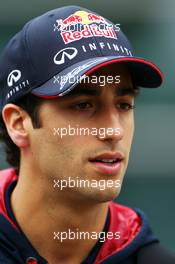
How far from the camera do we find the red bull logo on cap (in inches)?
94.5

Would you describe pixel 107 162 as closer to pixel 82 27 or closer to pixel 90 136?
pixel 90 136

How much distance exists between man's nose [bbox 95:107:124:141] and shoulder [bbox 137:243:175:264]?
41cm

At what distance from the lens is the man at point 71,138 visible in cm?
232

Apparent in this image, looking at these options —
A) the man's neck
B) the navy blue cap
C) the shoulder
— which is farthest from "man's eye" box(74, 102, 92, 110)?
the shoulder

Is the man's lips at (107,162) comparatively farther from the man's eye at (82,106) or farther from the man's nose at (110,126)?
the man's eye at (82,106)

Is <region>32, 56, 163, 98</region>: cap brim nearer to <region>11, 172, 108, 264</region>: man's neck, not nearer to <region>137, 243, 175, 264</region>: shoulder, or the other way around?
<region>11, 172, 108, 264</region>: man's neck

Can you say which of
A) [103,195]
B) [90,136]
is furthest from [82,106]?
[103,195]

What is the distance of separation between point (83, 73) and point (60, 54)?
6.8 inches

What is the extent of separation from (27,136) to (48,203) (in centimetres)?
25

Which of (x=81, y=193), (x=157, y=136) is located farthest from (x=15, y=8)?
(x=81, y=193)

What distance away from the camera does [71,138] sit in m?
2.36

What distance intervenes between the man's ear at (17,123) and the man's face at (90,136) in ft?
0.21

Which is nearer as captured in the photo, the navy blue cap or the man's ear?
the navy blue cap

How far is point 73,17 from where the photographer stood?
247cm
